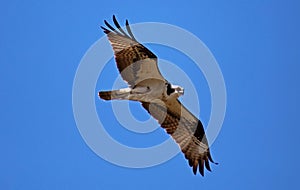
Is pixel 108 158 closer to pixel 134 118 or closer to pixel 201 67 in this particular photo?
pixel 134 118

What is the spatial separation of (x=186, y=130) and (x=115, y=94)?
2409mm

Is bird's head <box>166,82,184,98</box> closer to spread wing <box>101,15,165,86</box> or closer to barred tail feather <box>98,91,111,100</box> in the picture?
spread wing <box>101,15,165,86</box>

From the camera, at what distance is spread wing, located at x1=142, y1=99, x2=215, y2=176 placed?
47.8 ft

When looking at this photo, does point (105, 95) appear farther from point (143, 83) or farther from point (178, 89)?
point (178, 89)

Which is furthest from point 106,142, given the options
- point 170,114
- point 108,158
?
point 170,114

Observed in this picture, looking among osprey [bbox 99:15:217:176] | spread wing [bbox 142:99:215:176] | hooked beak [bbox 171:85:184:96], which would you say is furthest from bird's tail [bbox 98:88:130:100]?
spread wing [bbox 142:99:215:176]

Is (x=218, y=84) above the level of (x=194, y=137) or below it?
above

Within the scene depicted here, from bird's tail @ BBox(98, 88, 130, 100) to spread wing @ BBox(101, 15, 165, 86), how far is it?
301mm

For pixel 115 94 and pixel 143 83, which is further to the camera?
pixel 143 83

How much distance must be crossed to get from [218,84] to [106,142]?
115 inches

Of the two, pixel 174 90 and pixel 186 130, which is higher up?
pixel 186 130

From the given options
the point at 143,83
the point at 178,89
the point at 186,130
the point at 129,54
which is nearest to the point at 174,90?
the point at 178,89

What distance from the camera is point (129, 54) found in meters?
13.1

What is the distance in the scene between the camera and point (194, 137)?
49.0 ft
